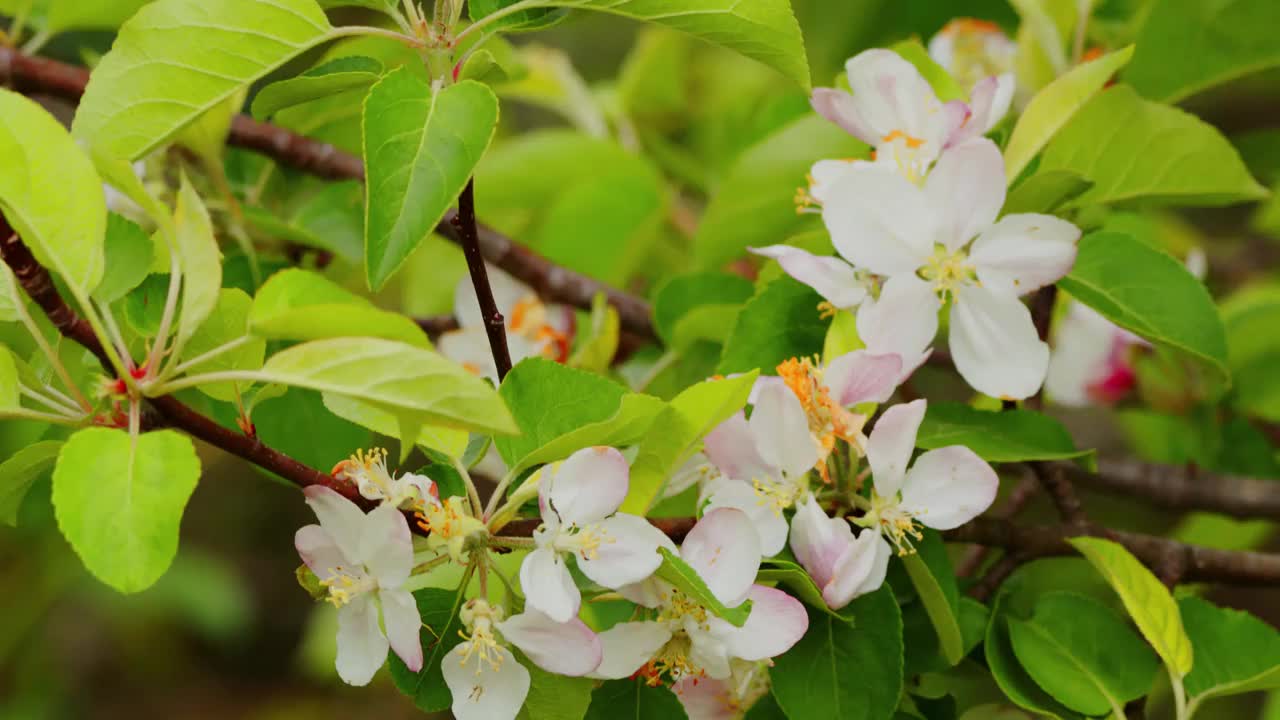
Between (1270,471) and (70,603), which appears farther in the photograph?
(70,603)

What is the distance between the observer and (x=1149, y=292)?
0.78m

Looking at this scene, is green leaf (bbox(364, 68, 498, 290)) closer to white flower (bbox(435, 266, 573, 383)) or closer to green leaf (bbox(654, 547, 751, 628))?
green leaf (bbox(654, 547, 751, 628))

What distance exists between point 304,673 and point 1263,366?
301 cm

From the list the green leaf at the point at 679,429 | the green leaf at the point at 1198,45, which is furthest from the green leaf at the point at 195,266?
the green leaf at the point at 1198,45

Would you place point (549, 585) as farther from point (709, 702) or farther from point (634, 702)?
point (709, 702)

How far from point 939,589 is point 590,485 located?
22 centimetres

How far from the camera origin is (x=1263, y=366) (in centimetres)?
119

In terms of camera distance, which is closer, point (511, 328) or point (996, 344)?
point (996, 344)

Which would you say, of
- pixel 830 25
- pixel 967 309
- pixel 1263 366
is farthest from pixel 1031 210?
pixel 830 25

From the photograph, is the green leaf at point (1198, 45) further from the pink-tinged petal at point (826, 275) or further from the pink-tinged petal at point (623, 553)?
the pink-tinged petal at point (623, 553)

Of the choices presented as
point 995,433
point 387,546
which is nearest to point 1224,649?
point 995,433

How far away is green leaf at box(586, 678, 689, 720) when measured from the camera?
65 cm

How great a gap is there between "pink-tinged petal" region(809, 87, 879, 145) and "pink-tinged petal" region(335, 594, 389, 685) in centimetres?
40

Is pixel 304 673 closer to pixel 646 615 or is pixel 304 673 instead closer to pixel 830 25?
pixel 830 25
